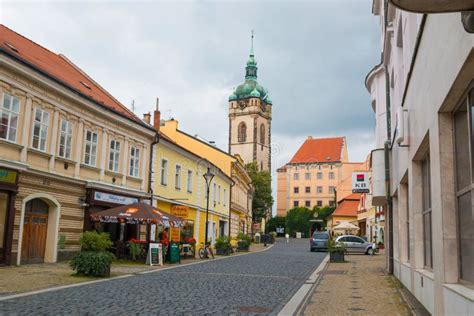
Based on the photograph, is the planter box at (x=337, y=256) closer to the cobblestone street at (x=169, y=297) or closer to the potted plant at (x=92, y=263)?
the cobblestone street at (x=169, y=297)

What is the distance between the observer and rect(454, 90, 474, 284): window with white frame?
6.05 metres

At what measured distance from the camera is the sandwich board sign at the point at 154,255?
2155 centimetres

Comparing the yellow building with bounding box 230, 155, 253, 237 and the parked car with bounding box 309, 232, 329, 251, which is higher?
the yellow building with bounding box 230, 155, 253, 237

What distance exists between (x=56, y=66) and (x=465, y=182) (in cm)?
2189

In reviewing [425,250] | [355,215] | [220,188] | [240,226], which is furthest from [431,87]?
[355,215]

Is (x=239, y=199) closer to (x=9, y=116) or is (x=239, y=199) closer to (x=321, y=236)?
(x=321, y=236)

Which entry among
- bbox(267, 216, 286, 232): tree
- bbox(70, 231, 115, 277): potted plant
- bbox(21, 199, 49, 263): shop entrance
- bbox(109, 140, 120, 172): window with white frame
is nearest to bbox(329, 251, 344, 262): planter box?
bbox(109, 140, 120, 172): window with white frame

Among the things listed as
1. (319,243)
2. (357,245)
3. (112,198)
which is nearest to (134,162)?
(112,198)

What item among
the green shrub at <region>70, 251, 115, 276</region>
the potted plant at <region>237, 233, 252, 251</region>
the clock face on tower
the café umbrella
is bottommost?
the green shrub at <region>70, 251, 115, 276</region>

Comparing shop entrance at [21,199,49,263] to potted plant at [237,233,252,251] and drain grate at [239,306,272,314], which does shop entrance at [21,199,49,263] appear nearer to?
drain grate at [239,306,272,314]

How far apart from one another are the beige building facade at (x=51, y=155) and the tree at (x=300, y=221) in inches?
2866

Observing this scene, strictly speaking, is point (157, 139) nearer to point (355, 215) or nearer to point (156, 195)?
point (156, 195)

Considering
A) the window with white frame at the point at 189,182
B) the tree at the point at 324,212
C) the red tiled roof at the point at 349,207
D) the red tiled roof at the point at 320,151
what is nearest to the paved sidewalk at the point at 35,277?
the window with white frame at the point at 189,182

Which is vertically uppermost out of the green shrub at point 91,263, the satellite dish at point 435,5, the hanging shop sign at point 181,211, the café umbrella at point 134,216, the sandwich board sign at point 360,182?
the sandwich board sign at point 360,182
